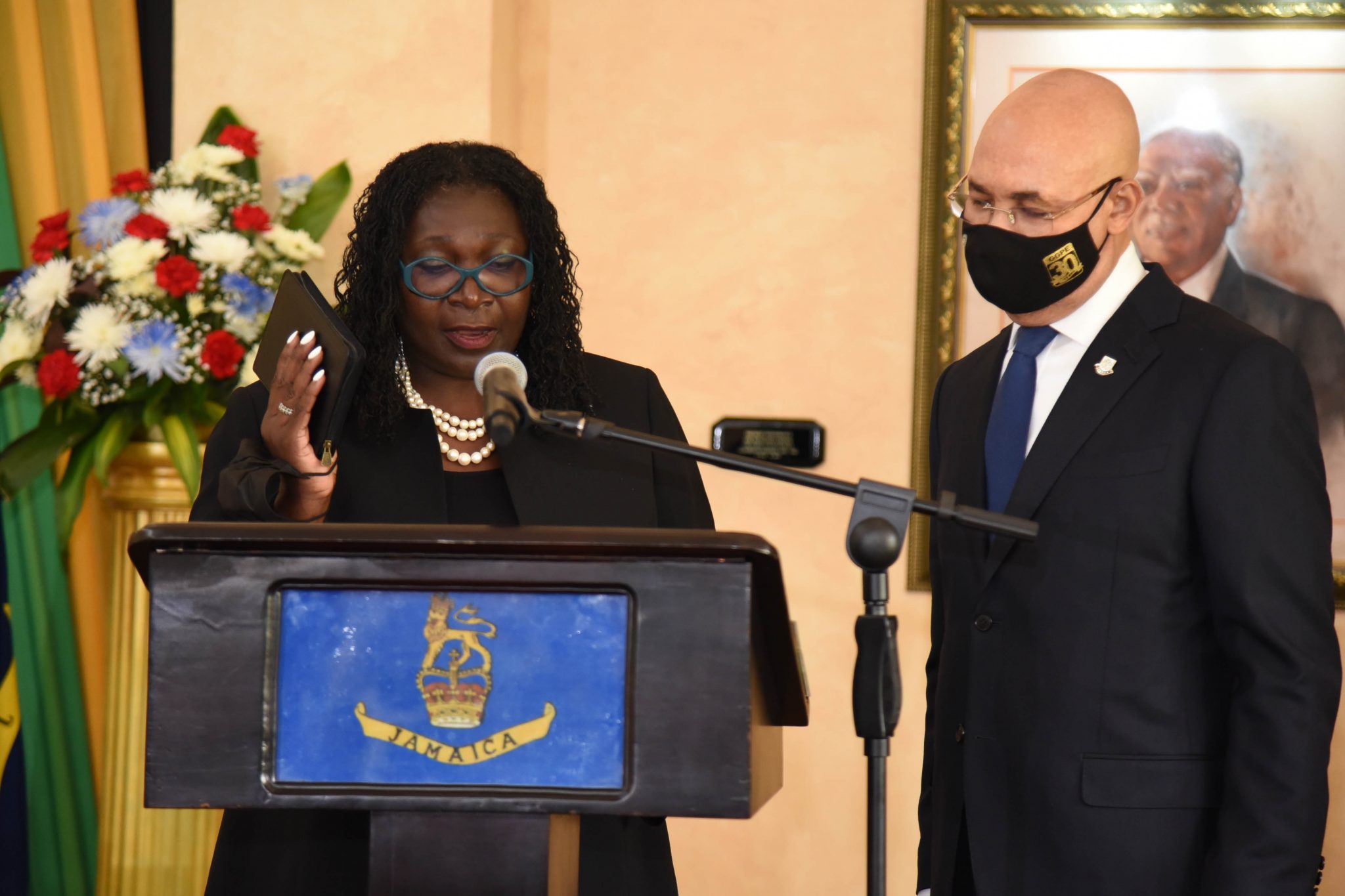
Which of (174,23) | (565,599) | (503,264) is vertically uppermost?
(174,23)

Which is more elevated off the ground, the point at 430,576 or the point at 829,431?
the point at 829,431

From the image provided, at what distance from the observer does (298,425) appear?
176 centimetres

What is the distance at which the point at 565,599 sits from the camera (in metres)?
1.34

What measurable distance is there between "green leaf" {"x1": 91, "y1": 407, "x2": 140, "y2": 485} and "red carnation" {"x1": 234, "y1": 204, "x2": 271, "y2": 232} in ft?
1.69

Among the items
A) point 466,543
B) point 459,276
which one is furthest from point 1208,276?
point 466,543

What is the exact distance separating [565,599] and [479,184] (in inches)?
43.0

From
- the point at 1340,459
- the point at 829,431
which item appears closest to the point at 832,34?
the point at 829,431

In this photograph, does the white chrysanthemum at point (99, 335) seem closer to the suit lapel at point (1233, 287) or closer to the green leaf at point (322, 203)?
the green leaf at point (322, 203)

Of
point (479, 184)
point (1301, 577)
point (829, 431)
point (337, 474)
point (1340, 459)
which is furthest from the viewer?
point (829, 431)

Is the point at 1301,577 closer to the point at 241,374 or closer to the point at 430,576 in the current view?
the point at 430,576

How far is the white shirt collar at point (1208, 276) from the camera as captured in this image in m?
3.61

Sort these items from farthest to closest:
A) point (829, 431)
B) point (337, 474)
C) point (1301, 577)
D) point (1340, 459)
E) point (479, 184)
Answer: point (829, 431) → point (1340, 459) → point (479, 184) → point (337, 474) → point (1301, 577)

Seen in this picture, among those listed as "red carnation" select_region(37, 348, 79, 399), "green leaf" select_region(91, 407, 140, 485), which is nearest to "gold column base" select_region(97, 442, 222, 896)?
"green leaf" select_region(91, 407, 140, 485)

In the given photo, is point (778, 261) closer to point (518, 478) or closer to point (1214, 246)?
point (1214, 246)
